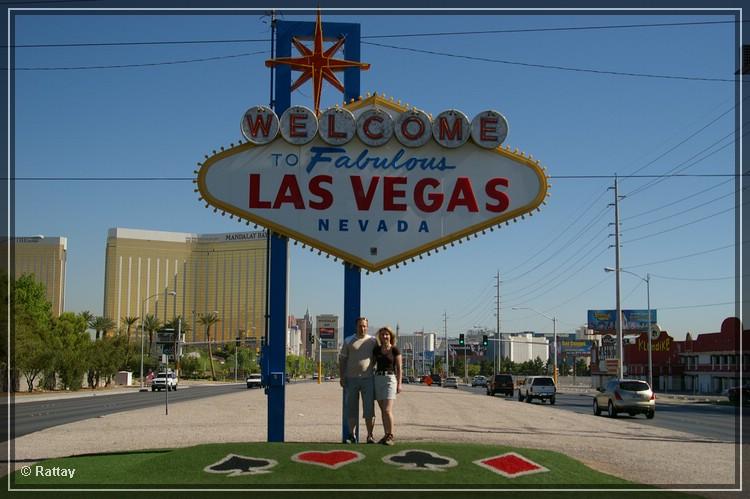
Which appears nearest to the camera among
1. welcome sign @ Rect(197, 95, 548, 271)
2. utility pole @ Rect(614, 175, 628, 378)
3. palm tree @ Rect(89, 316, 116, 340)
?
welcome sign @ Rect(197, 95, 548, 271)

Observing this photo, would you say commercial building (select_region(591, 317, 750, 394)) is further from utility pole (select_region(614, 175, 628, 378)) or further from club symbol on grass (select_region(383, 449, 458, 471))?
club symbol on grass (select_region(383, 449, 458, 471))

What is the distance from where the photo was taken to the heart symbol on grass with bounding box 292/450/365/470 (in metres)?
9.49

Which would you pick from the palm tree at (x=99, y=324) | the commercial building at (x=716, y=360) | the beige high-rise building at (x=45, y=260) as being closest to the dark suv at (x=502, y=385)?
the commercial building at (x=716, y=360)

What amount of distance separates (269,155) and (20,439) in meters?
9.45

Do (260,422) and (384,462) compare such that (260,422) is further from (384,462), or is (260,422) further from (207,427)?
(384,462)

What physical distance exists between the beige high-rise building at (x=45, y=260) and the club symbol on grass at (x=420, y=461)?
15093cm

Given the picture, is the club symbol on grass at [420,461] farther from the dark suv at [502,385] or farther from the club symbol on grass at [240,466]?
the dark suv at [502,385]

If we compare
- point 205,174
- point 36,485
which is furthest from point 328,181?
point 36,485

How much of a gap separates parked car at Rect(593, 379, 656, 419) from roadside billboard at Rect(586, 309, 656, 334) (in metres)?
99.6

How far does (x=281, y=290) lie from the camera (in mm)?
12742

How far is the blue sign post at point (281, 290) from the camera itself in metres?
12.7

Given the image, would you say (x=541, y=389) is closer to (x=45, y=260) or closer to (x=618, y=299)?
(x=618, y=299)

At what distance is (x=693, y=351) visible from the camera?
84688 millimetres

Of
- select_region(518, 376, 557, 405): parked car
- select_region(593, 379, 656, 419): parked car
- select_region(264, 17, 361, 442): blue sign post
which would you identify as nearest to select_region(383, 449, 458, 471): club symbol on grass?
select_region(264, 17, 361, 442): blue sign post
